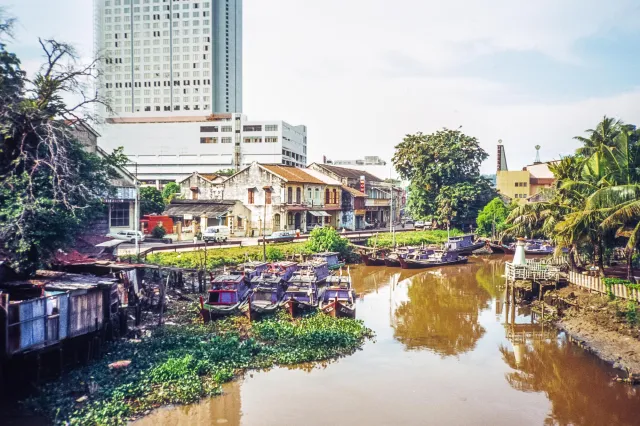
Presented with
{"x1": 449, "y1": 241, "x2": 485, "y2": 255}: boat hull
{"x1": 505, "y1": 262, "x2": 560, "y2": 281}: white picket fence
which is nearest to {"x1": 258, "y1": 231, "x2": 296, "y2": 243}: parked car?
{"x1": 449, "y1": 241, "x2": 485, "y2": 255}: boat hull

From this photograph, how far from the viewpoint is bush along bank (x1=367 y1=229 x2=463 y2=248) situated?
2094 inches

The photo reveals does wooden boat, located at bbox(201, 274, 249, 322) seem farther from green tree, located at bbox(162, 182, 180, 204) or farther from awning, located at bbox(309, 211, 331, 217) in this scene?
green tree, located at bbox(162, 182, 180, 204)

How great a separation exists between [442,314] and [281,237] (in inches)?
867

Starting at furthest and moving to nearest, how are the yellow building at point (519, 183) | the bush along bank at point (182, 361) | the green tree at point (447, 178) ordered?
the yellow building at point (519, 183), the green tree at point (447, 178), the bush along bank at point (182, 361)

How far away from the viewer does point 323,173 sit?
67.7 meters

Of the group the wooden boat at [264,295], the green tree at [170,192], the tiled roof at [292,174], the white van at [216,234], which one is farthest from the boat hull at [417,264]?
the green tree at [170,192]

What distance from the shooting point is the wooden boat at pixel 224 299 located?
25.2 m

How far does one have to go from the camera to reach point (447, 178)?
64438 mm

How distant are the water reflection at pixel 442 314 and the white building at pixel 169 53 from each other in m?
81.7

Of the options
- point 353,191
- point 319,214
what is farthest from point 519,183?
point 319,214

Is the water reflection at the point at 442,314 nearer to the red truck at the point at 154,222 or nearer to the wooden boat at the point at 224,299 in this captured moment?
the wooden boat at the point at 224,299

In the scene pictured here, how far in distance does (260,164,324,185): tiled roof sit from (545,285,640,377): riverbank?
32.6 m

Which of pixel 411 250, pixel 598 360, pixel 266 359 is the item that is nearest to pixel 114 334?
pixel 266 359

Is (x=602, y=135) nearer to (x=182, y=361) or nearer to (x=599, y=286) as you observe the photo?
(x=599, y=286)
